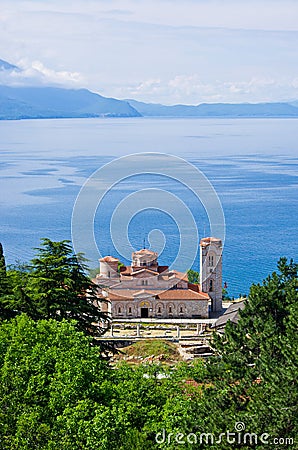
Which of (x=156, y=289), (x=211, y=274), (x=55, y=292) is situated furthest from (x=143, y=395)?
(x=211, y=274)

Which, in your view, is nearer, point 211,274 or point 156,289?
point 156,289

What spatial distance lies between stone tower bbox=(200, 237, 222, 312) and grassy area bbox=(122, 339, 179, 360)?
6478 millimetres

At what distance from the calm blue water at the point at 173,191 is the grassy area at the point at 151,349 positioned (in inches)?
450

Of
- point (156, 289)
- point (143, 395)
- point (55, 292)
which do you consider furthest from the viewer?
point (156, 289)

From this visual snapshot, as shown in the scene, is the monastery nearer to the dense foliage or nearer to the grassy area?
the grassy area

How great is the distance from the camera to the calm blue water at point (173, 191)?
44656mm

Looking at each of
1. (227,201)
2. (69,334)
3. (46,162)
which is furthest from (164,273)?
(46,162)

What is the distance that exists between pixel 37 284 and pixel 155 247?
90.1ft

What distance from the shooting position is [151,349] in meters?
20.5

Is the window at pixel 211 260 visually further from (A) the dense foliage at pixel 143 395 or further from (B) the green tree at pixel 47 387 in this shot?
(B) the green tree at pixel 47 387

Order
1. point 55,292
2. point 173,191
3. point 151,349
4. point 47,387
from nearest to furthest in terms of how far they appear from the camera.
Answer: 1. point 47,387
2. point 55,292
3. point 151,349
4. point 173,191

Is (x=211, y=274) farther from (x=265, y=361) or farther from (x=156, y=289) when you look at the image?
(x=265, y=361)

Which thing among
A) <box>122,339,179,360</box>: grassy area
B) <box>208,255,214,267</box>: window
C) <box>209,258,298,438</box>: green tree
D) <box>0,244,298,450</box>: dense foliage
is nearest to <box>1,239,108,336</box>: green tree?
<box>0,244,298,450</box>: dense foliage

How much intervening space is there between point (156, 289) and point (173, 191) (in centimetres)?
3594
